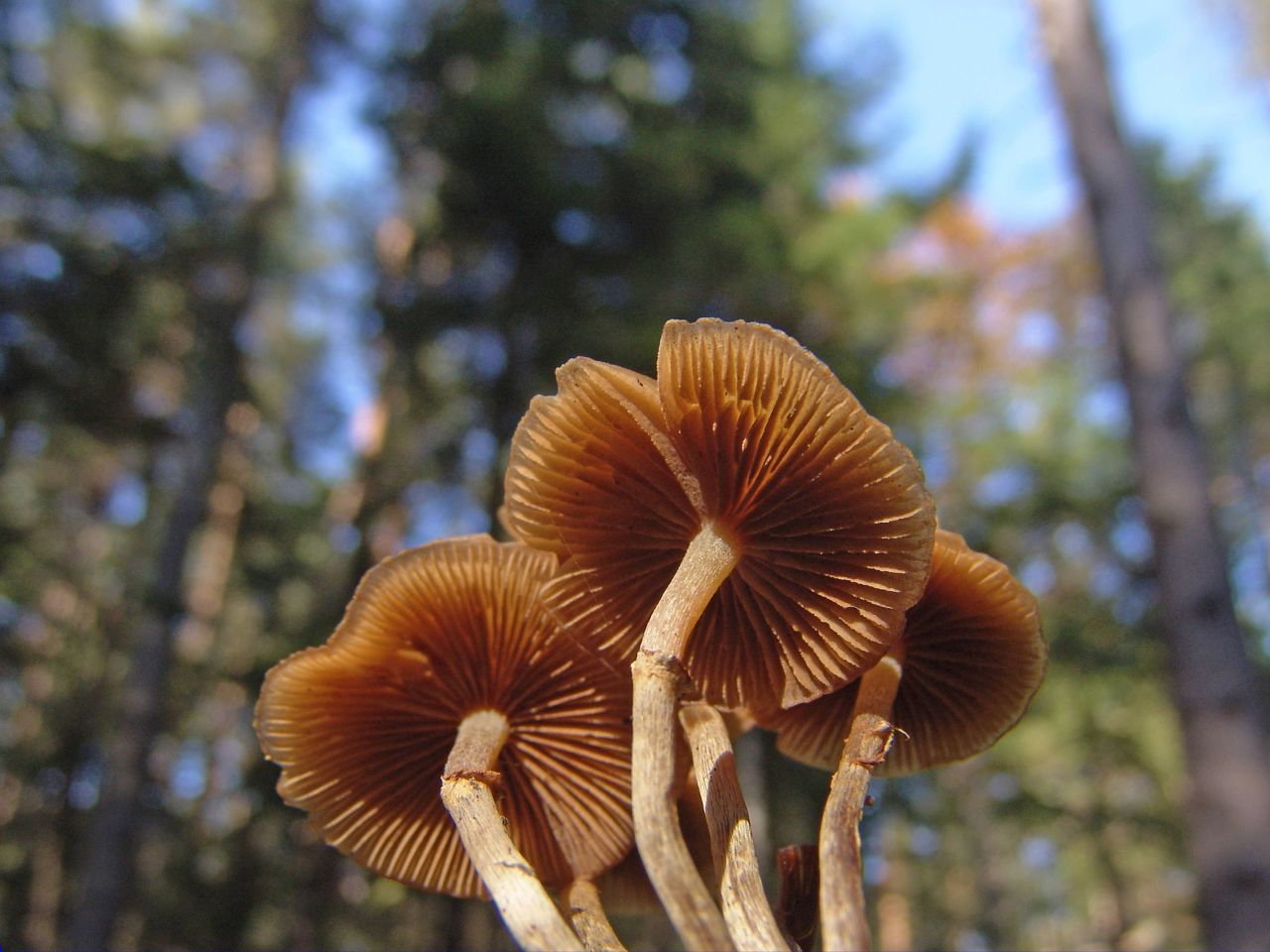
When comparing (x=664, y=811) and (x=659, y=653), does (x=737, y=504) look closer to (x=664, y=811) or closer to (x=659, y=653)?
(x=659, y=653)

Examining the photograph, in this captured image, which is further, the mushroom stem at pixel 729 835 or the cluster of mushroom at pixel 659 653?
the cluster of mushroom at pixel 659 653

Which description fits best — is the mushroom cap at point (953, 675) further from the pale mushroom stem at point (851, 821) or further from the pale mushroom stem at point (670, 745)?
the pale mushroom stem at point (670, 745)

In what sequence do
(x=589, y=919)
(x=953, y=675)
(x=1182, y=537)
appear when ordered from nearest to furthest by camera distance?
(x=589, y=919), (x=953, y=675), (x=1182, y=537)

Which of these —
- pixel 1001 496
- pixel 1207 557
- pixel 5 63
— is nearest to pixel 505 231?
pixel 5 63

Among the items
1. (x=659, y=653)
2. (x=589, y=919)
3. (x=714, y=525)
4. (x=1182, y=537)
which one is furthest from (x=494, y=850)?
(x=1182, y=537)

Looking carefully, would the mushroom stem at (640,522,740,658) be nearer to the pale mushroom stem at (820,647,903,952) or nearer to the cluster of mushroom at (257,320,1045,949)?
the cluster of mushroom at (257,320,1045,949)

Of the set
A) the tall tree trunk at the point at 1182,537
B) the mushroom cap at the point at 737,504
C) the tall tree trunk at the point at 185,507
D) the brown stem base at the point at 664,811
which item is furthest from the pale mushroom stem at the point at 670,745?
the tall tree trunk at the point at 185,507
